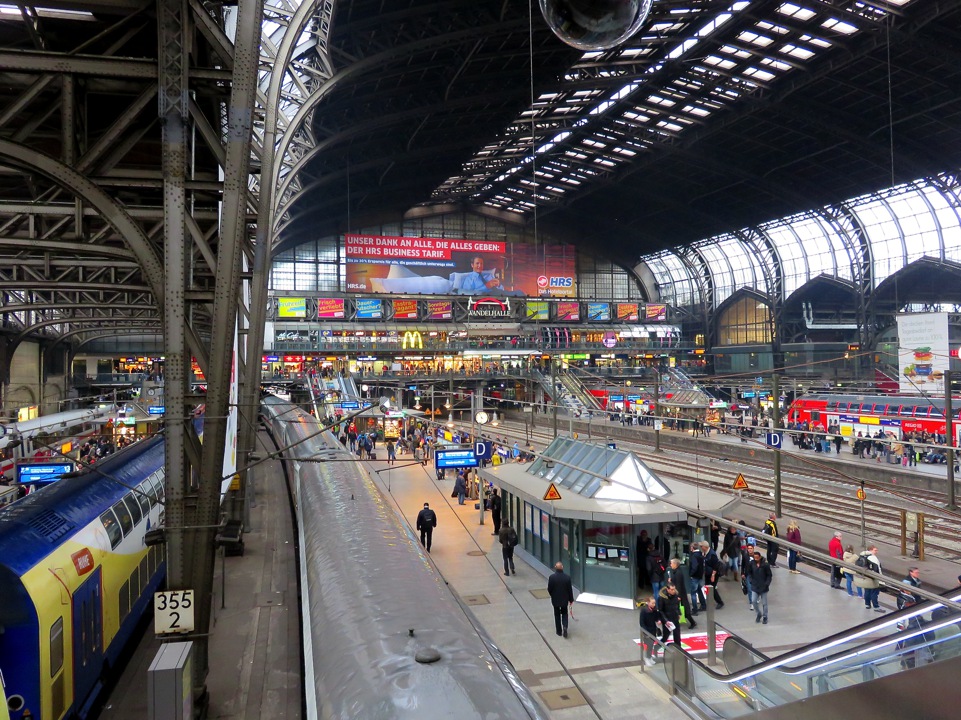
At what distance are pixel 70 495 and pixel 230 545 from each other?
6155 millimetres

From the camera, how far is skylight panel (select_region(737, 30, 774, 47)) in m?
30.1

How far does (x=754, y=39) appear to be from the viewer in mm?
30453

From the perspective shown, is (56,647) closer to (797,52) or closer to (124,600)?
(124,600)

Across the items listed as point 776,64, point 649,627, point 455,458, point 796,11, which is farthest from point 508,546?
point 776,64

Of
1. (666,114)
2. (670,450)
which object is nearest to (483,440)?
(670,450)

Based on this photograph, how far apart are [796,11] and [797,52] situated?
333cm

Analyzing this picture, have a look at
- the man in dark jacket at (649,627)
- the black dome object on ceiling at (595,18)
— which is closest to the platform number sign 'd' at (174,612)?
the man in dark jacket at (649,627)

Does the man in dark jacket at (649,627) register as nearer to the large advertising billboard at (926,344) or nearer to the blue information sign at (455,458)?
the blue information sign at (455,458)

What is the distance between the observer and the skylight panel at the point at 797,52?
30641 millimetres

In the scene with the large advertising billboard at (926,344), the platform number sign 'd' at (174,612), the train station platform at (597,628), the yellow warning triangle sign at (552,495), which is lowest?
the train station platform at (597,628)

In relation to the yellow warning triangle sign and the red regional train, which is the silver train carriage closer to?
the yellow warning triangle sign

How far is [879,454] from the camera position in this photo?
25641mm

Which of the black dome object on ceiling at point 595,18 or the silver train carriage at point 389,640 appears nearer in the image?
the black dome object on ceiling at point 595,18

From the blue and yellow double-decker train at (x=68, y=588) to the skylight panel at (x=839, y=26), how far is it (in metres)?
31.9
